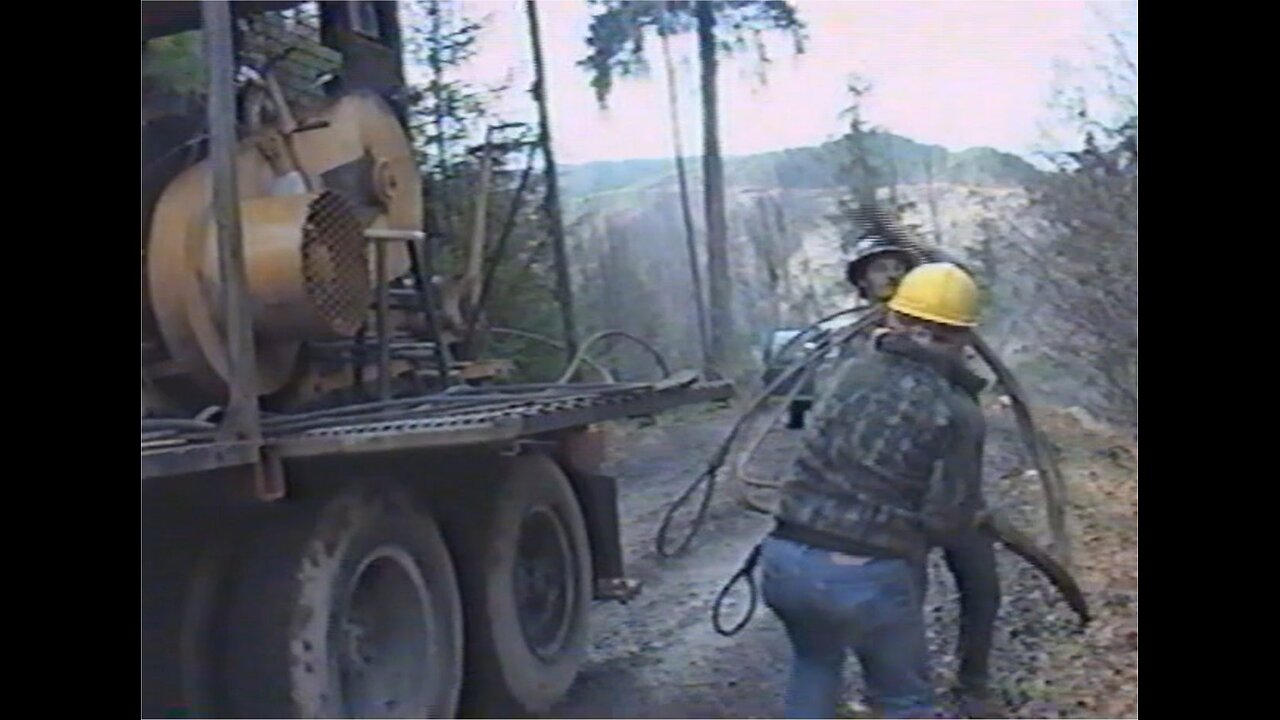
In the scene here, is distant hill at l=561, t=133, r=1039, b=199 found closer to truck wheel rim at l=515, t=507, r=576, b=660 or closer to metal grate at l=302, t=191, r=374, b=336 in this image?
truck wheel rim at l=515, t=507, r=576, b=660

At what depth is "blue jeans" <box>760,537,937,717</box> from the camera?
3.70m

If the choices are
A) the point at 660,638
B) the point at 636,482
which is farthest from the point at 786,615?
the point at 636,482

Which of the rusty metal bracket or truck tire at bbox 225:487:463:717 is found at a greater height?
the rusty metal bracket

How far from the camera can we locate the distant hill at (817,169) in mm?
8227

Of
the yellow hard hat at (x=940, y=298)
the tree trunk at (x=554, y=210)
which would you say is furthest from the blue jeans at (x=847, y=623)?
the tree trunk at (x=554, y=210)

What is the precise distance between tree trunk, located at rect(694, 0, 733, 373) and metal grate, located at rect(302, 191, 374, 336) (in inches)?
239

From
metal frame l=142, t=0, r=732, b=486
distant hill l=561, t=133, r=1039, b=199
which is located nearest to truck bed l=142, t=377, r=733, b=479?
metal frame l=142, t=0, r=732, b=486

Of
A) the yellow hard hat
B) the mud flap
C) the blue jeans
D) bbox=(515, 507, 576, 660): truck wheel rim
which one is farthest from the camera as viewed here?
the mud flap

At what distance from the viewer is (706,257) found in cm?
1182

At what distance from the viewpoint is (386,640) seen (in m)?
4.75

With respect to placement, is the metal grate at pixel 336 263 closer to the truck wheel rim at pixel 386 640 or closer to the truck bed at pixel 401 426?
the truck bed at pixel 401 426

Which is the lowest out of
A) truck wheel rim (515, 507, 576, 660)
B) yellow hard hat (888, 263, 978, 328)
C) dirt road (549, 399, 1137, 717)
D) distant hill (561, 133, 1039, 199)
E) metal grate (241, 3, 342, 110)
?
dirt road (549, 399, 1137, 717)

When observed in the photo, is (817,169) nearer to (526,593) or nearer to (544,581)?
(544,581)
